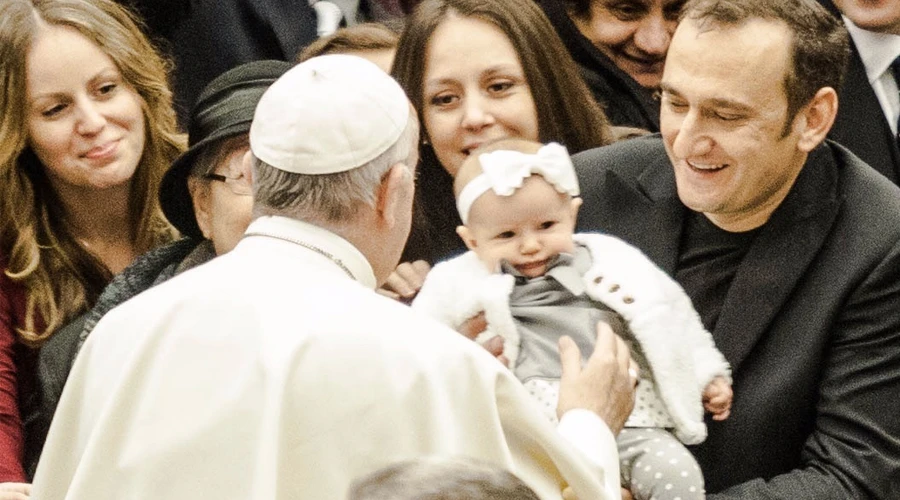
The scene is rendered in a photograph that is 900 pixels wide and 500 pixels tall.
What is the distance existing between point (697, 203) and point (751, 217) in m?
0.17

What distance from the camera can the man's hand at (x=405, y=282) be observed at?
4.40 metres

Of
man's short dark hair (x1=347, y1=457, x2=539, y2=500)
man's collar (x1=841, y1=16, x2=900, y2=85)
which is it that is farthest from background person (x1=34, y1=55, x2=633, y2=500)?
man's collar (x1=841, y1=16, x2=900, y2=85)

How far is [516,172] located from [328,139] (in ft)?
2.39

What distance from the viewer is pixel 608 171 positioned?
4332mm

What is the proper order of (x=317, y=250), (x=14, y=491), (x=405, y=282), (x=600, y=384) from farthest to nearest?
(x=405, y=282)
(x=14, y=491)
(x=600, y=384)
(x=317, y=250)

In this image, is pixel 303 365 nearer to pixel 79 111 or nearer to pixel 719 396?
pixel 719 396

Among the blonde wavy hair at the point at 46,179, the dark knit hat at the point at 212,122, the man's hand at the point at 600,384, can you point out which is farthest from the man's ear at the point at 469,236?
the blonde wavy hair at the point at 46,179

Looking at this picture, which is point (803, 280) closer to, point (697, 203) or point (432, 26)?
point (697, 203)

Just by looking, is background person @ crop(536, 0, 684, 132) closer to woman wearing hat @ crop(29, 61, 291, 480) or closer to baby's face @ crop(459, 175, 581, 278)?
woman wearing hat @ crop(29, 61, 291, 480)

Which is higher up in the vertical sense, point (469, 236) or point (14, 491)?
point (469, 236)

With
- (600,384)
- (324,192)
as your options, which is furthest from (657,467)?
(324,192)

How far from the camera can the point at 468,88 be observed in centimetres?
467

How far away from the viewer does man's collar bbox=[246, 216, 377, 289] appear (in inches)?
125

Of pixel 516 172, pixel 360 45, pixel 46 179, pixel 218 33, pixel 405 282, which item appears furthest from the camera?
pixel 218 33
